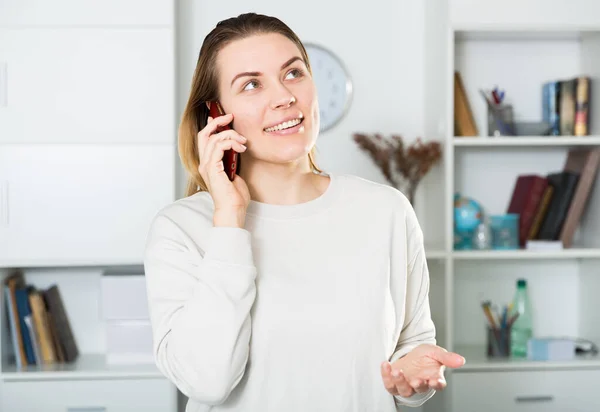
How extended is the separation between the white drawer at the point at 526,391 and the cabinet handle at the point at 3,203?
1839 mm

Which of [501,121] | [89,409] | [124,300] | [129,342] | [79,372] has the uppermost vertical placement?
[501,121]

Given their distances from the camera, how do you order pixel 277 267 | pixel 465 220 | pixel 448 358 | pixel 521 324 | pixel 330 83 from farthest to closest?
pixel 330 83 < pixel 521 324 < pixel 465 220 < pixel 277 267 < pixel 448 358

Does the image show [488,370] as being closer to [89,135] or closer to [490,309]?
[490,309]

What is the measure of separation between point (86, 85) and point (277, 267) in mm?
1762

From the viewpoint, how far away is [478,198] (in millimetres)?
3479

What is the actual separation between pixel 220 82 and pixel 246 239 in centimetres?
35

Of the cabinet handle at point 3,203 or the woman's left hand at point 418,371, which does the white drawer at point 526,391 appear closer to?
the woman's left hand at point 418,371

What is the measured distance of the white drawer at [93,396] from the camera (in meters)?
2.97

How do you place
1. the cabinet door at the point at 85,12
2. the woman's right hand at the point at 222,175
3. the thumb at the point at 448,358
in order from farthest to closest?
the cabinet door at the point at 85,12
the woman's right hand at the point at 222,175
the thumb at the point at 448,358

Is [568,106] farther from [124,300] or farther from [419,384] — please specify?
[419,384]

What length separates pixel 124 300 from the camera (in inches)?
120

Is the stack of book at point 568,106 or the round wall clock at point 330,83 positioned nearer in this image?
the stack of book at point 568,106

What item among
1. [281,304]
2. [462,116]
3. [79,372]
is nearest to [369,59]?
[462,116]

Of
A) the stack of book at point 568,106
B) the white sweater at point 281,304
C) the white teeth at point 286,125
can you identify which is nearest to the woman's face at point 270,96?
the white teeth at point 286,125
